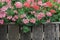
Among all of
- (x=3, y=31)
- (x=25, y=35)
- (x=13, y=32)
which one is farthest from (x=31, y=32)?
(x=3, y=31)

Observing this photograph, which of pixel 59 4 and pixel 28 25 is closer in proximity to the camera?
pixel 28 25

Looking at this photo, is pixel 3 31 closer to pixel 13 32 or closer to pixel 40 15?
pixel 13 32

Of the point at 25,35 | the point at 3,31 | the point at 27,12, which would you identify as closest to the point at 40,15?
the point at 27,12

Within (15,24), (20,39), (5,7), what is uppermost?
(5,7)

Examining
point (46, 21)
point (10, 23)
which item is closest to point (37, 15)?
point (46, 21)

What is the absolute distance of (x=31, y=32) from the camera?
11.2ft

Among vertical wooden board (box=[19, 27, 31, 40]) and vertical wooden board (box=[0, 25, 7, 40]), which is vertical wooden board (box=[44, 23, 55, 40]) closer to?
vertical wooden board (box=[19, 27, 31, 40])

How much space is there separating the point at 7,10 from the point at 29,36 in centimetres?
47

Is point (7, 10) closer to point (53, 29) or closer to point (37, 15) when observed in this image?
point (37, 15)

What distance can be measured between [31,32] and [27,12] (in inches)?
11.1

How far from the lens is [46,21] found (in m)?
3.43

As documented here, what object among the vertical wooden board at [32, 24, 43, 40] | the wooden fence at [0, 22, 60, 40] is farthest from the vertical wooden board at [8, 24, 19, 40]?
the vertical wooden board at [32, 24, 43, 40]

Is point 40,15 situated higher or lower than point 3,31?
higher

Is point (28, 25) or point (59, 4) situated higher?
point (59, 4)
